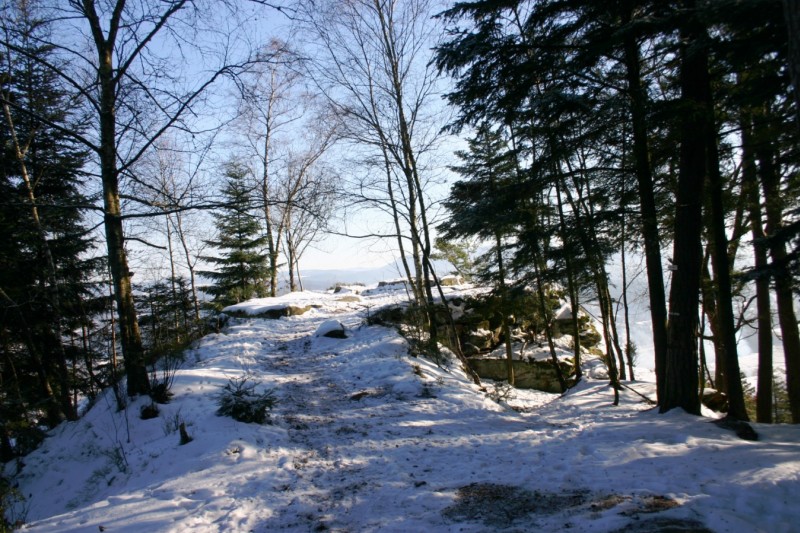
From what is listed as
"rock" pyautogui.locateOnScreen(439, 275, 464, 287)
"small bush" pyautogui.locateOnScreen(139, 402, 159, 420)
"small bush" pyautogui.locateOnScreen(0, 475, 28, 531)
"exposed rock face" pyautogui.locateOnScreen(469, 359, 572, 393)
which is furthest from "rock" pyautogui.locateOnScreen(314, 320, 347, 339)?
"rock" pyautogui.locateOnScreen(439, 275, 464, 287)

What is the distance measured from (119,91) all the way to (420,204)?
6628 millimetres

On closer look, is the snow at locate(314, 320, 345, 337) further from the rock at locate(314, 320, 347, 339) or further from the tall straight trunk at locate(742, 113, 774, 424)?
the tall straight trunk at locate(742, 113, 774, 424)

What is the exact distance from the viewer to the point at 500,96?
6.48m

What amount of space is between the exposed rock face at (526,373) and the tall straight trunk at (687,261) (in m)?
8.72

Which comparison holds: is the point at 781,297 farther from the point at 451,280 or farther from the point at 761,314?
the point at 451,280

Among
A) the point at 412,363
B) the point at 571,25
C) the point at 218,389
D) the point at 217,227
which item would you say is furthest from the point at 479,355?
the point at 217,227

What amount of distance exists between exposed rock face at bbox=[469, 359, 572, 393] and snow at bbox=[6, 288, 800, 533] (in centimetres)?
639

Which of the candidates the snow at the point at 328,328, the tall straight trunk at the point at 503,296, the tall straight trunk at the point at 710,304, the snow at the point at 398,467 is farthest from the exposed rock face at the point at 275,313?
the tall straight trunk at the point at 710,304

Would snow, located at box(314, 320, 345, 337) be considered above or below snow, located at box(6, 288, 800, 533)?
above

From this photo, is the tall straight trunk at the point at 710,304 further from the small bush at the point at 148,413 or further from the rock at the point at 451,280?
the rock at the point at 451,280

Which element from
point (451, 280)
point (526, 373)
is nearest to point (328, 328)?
point (526, 373)

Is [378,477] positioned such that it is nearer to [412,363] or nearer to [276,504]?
[276,504]

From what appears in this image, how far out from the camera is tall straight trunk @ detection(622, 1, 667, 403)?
5.63 m

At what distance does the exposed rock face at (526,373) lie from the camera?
14.4m
